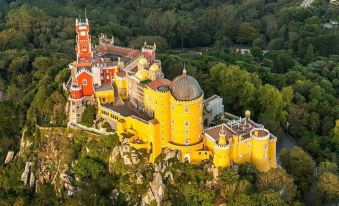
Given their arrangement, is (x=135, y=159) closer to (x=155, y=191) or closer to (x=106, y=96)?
(x=155, y=191)

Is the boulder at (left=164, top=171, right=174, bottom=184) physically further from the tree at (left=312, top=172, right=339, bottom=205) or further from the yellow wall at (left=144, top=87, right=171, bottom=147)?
the tree at (left=312, top=172, right=339, bottom=205)

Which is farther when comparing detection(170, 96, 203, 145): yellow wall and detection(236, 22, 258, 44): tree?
detection(236, 22, 258, 44): tree

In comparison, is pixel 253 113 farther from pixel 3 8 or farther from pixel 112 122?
pixel 3 8

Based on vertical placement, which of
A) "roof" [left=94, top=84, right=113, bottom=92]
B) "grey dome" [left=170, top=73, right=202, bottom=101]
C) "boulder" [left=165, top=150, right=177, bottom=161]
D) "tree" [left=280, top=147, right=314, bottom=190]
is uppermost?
"grey dome" [left=170, top=73, right=202, bottom=101]

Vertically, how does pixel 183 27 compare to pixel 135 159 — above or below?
above

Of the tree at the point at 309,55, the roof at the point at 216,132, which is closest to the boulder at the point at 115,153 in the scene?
the roof at the point at 216,132

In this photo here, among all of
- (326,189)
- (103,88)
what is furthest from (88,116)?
(326,189)

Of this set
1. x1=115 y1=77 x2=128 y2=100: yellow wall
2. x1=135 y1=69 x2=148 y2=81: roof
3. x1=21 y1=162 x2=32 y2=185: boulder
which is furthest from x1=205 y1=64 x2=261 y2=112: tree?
x1=21 y1=162 x2=32 y2=185: boulder
